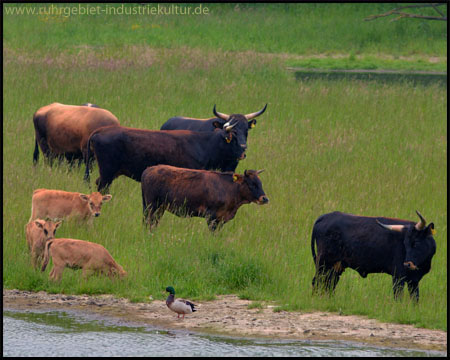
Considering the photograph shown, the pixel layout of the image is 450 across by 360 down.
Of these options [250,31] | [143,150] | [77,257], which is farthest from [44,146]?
[250,31]

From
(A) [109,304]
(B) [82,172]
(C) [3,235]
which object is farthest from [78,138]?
(A) [109,304]

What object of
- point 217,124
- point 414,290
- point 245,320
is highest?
point 217,124

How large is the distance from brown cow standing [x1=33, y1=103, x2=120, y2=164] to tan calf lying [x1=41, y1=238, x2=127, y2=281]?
18.2ft

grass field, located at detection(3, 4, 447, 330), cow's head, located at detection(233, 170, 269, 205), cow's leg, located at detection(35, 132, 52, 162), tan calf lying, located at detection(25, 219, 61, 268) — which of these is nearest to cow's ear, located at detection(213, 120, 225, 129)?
grass field, located at detection(3, 4, 447, 330)

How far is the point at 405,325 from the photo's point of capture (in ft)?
30.5

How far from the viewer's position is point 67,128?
16250 millimetres

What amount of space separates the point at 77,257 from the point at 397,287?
11.9 ft

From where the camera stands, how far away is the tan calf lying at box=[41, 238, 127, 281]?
10.2 meters

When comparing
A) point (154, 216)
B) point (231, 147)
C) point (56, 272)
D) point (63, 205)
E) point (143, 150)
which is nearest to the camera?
point (56, 272)

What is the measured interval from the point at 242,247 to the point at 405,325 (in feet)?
9.48

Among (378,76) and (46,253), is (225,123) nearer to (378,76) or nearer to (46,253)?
(46,253)

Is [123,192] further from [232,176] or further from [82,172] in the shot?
[232,176]

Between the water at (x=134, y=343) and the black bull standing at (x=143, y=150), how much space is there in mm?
4915

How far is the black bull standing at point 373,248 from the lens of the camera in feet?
30.7
